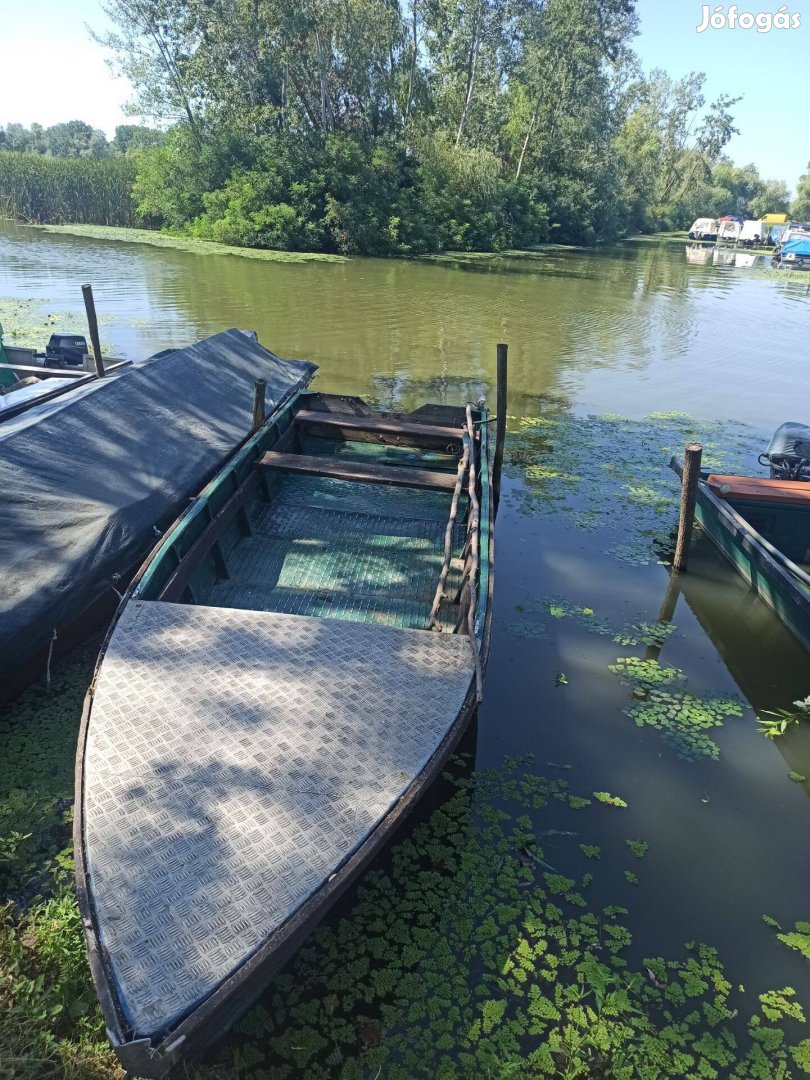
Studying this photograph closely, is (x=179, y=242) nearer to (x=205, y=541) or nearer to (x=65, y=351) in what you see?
(x=65, y=351)

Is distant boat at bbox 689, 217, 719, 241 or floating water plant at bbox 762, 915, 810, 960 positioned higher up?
distant boat at bbox 689, 217, 719, 241

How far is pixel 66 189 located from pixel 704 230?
204 feet

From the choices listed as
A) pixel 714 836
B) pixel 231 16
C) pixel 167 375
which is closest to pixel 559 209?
pixel 231 16

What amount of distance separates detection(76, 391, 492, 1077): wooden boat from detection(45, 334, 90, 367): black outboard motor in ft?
24.9

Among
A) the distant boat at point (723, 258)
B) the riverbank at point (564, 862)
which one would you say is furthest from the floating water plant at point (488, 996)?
the distant boat at point (723, 258)

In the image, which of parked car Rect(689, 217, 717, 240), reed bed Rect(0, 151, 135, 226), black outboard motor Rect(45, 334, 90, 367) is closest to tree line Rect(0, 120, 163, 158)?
reed bed Rect(0, 151, 135, 226)

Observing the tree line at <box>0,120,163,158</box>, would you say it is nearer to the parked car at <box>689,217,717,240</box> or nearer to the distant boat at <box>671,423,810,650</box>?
the parked car at <box>689,217,717,240</box>

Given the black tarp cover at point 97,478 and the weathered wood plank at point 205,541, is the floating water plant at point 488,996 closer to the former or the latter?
the weathered wood plank at point 205,541

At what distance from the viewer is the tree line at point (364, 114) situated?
35.8m

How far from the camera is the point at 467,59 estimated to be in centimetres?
4012

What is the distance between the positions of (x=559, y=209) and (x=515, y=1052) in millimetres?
57606

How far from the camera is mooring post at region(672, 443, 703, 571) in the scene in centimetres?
834

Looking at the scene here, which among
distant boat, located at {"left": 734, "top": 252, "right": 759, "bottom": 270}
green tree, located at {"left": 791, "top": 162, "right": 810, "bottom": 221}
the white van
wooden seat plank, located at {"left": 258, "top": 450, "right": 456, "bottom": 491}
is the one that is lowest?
wooden seat plank, located at {"left": 258, "top": 450, "right": 456, "bottom": 491}

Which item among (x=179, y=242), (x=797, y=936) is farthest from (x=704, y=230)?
(x=797, y=936)
